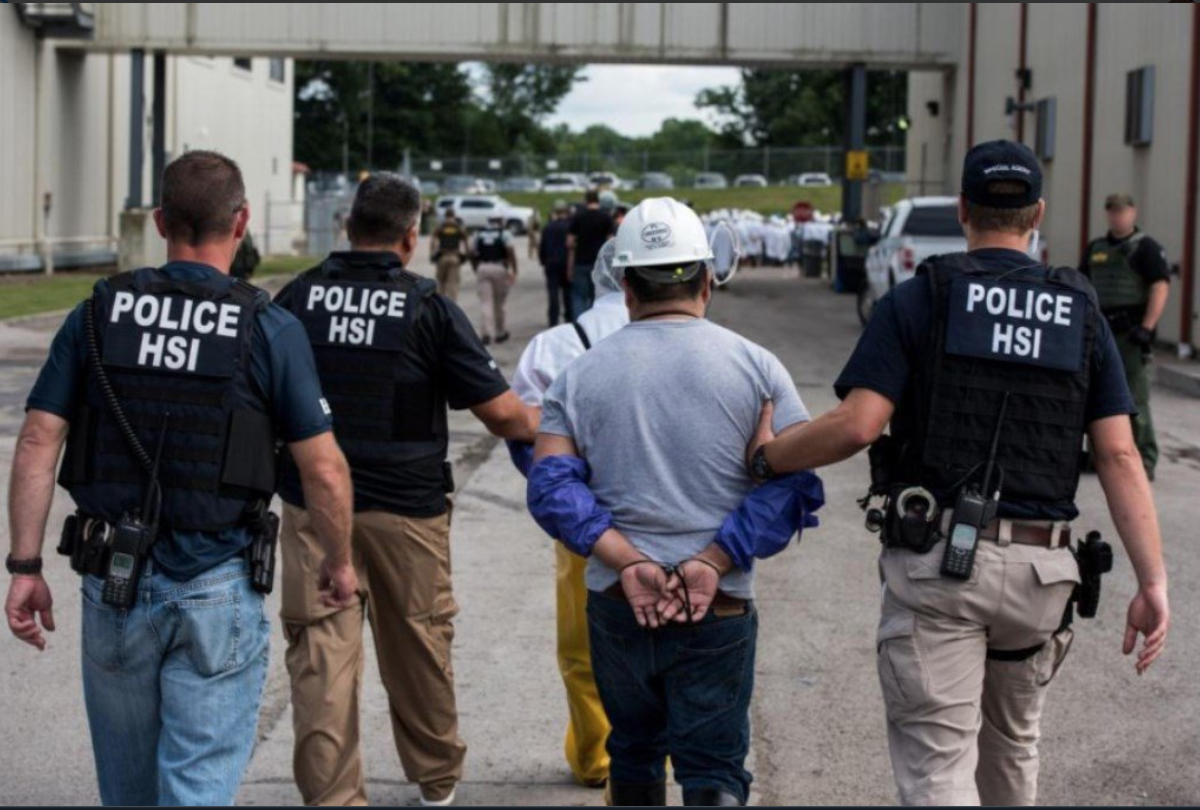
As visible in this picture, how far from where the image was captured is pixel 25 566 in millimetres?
4059

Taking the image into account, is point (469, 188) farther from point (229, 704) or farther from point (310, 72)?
point (229, 704)

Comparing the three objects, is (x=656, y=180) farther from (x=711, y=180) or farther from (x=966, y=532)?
(x=966, y=532)

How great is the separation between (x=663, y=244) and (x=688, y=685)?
3.47 feet

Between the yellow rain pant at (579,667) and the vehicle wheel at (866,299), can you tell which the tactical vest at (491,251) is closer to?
the vehicle wheel at (866,299)

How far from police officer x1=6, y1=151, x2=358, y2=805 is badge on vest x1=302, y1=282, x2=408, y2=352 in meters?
0.96

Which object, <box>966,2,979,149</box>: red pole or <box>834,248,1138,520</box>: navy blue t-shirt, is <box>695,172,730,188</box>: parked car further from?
<box>834,248,1138,520</box>: navy blue t-shirt

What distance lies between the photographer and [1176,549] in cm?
991

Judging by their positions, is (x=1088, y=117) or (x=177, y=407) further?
(x=1088, y=117)

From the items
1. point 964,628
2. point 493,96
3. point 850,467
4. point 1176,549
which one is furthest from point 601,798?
point 493,96

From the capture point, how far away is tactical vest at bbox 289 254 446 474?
16.5 ft

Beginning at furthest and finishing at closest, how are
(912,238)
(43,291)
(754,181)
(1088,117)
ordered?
(754,181), (43,291), (1088,117), (912,238)

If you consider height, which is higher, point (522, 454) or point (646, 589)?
point (522, 454)

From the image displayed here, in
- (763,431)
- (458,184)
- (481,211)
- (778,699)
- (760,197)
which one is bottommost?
(778,699)

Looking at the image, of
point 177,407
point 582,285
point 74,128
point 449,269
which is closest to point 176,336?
point 177,407
